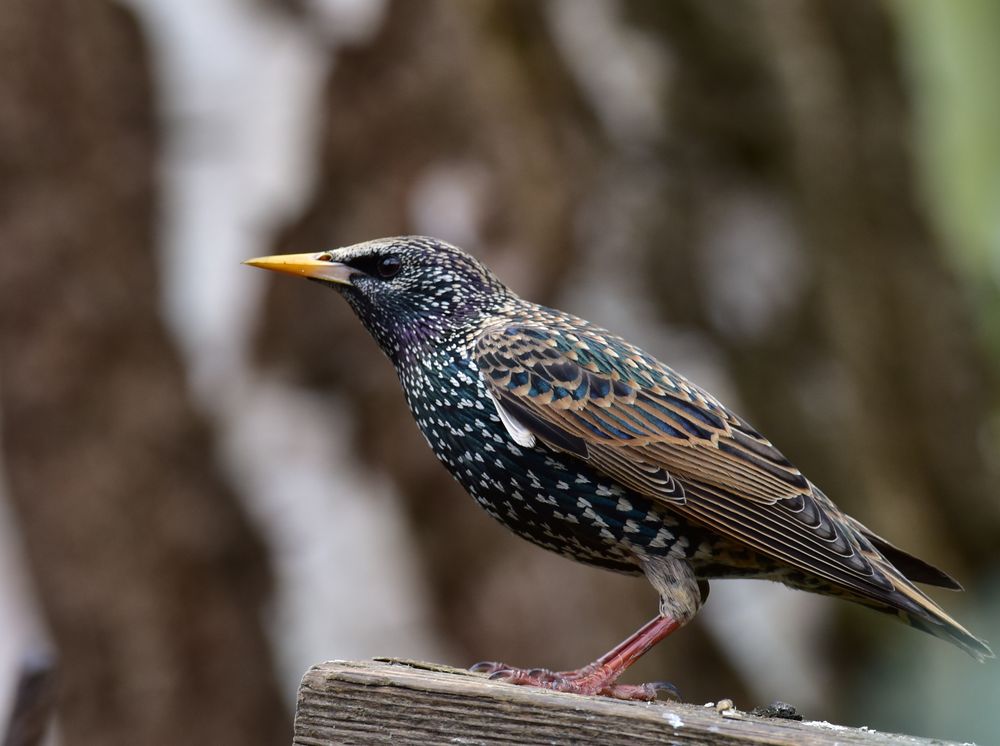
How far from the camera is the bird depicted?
322 centimetres

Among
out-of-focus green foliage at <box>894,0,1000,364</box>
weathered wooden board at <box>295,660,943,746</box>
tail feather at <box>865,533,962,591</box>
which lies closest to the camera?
weathered wooden board at <box>295,660,943,746</box>

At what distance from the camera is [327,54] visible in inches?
287

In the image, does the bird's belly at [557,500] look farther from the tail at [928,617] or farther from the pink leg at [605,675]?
the tail at [928,617]

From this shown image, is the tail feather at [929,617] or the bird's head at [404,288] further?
the bird's head at [404,288]

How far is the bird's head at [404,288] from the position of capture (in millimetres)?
3654

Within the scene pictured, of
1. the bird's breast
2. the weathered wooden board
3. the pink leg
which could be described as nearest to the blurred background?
the bird's breast

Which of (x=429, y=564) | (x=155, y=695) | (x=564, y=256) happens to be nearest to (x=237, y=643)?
(x=155, y=695)

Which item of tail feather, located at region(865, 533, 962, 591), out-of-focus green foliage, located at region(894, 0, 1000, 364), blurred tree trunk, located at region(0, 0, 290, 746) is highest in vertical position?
out-of-focus green foliage, located at region(894, 0, 1000, 364)

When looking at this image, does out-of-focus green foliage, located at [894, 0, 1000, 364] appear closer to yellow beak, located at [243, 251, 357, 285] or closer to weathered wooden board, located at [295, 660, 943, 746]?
yellow beak, located at [243, 251, 357, 285]

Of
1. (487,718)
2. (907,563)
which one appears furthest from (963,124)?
(487,718)

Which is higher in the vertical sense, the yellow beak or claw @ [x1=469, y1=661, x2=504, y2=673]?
the yellow beak

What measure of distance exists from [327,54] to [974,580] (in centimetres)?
518

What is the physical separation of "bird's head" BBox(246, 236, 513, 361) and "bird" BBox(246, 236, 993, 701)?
0.02 metres

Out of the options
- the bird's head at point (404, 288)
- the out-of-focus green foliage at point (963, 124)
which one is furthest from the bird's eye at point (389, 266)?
the out-of-focus green foliage at point (963, 124)
